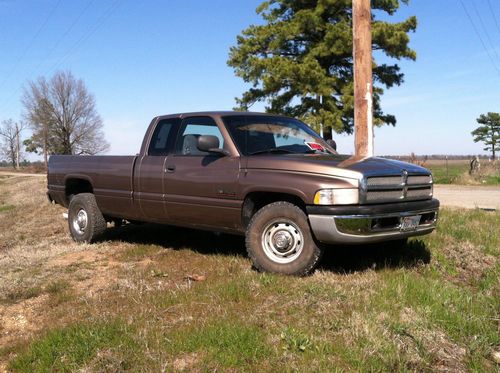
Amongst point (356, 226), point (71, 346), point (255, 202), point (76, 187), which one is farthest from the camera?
point (76, 187)

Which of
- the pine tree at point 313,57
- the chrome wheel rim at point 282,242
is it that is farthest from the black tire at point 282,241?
the pine tree at point 313,57

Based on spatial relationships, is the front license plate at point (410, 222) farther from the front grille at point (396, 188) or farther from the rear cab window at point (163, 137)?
the rear cab window at point (163, 137)

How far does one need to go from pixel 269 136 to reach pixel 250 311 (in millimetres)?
2465

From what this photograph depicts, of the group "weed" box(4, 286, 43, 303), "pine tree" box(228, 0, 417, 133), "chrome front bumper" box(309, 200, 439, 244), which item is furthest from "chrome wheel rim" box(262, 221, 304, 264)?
"pine tree" box(228, 0, 417, 133)

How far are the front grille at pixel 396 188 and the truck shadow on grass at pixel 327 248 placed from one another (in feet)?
2.59

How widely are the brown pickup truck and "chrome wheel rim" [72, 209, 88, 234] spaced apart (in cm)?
59

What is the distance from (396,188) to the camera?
5.12 m

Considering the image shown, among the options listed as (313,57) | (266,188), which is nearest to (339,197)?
(266,188)

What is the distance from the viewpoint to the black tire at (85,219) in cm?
762

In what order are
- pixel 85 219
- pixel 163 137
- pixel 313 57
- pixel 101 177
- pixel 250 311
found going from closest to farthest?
1. pixel 250 311
2. pixel 163 137
3. pixel 101 177
4. pixel 85 219
5. pixel 313 57

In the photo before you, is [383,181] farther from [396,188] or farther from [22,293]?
[22,293]

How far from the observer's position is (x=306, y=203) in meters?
4.98

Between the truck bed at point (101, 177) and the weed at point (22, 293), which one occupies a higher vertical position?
the truck bed at point (101, 177)

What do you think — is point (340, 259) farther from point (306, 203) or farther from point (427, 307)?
point (427, 307)
